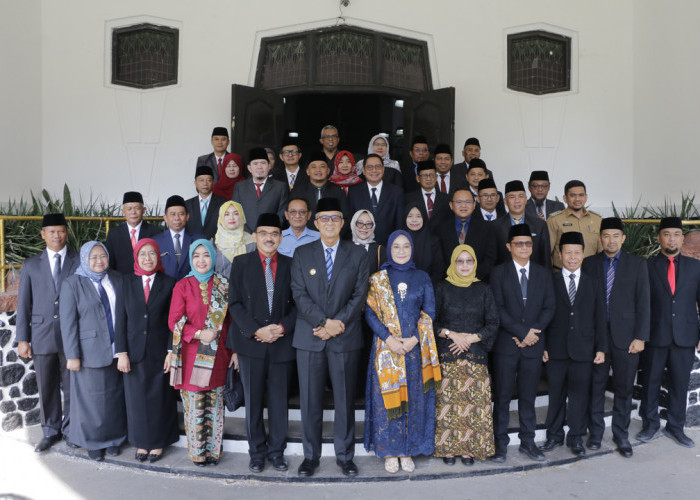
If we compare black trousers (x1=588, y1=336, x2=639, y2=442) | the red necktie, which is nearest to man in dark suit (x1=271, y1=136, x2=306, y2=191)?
the red necktie

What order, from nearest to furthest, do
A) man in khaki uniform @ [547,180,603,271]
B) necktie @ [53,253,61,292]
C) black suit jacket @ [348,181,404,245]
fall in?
necktie @ [53,253,61,292] → man in khaki uniform @ [547,180,603,271] → black suit jacket @ [348,181,404,245]

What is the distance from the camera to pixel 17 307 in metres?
4.74

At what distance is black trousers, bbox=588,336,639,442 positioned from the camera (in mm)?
4559

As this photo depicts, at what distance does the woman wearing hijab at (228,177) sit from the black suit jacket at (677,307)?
4163mm

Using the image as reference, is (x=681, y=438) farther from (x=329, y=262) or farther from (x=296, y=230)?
(x=296, y=230)

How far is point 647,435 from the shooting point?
4.83m

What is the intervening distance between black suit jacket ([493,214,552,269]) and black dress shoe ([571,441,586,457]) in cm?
151

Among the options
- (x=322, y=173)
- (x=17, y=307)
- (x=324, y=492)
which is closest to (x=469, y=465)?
(x=324, y=492)

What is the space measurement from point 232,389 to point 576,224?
3.45 m

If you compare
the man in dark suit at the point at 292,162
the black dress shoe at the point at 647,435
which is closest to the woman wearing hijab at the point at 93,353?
the man in dark suit at the point at 292,162

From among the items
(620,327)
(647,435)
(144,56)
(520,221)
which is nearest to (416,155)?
(520,221)

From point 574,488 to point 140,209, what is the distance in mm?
4118

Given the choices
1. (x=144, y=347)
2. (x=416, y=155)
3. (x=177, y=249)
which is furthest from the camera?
(x=416, y=155)

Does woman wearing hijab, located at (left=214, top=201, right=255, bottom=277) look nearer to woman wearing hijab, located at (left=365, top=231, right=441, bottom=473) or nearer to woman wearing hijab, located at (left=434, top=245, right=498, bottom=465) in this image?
woman wearing hijab, located at (left=365, top=231, right=441, bottom=473)
